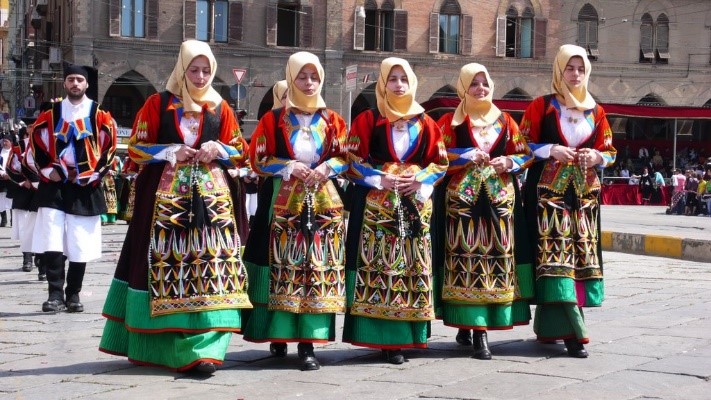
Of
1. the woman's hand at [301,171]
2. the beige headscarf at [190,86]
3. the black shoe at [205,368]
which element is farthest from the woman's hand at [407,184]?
the black shoe at [205,368]

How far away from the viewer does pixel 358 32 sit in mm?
43719

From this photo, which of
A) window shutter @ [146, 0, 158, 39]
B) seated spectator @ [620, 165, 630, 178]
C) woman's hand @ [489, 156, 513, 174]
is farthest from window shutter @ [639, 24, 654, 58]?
woman's hand @ [489, 156, 513, 174]

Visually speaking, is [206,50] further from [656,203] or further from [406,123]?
[656,203]

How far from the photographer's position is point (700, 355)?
7.75 meters

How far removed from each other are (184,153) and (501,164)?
2034 millimetres

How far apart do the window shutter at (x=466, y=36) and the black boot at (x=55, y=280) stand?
1435 inches

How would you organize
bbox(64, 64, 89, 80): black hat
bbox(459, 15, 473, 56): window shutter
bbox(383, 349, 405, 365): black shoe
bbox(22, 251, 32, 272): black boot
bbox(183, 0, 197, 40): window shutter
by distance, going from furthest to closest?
bbox(459, 15, 473, 56): window shutter → bbox(183, 0, 197, 40): window shutter → bbox(22, 251, 32, 272): black boot → bbox(64, 64, 89, 80): black hat → bbox(383, 349, 405, 365): black shoe

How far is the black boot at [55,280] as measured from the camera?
979 cm

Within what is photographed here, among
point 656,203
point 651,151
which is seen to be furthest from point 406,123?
point 651,151

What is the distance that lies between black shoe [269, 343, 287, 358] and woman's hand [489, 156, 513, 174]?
1.74m

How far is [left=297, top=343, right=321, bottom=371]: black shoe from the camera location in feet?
23.8

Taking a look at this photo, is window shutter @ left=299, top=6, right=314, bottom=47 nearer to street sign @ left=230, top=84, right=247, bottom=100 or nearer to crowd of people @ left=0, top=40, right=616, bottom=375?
street sign @ left=230, top=84, right=247, bottom=100

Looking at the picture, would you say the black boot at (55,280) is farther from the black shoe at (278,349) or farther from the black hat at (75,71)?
the black shoe at (278,349)

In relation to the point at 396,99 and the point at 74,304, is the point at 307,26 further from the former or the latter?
the point at 396,99
